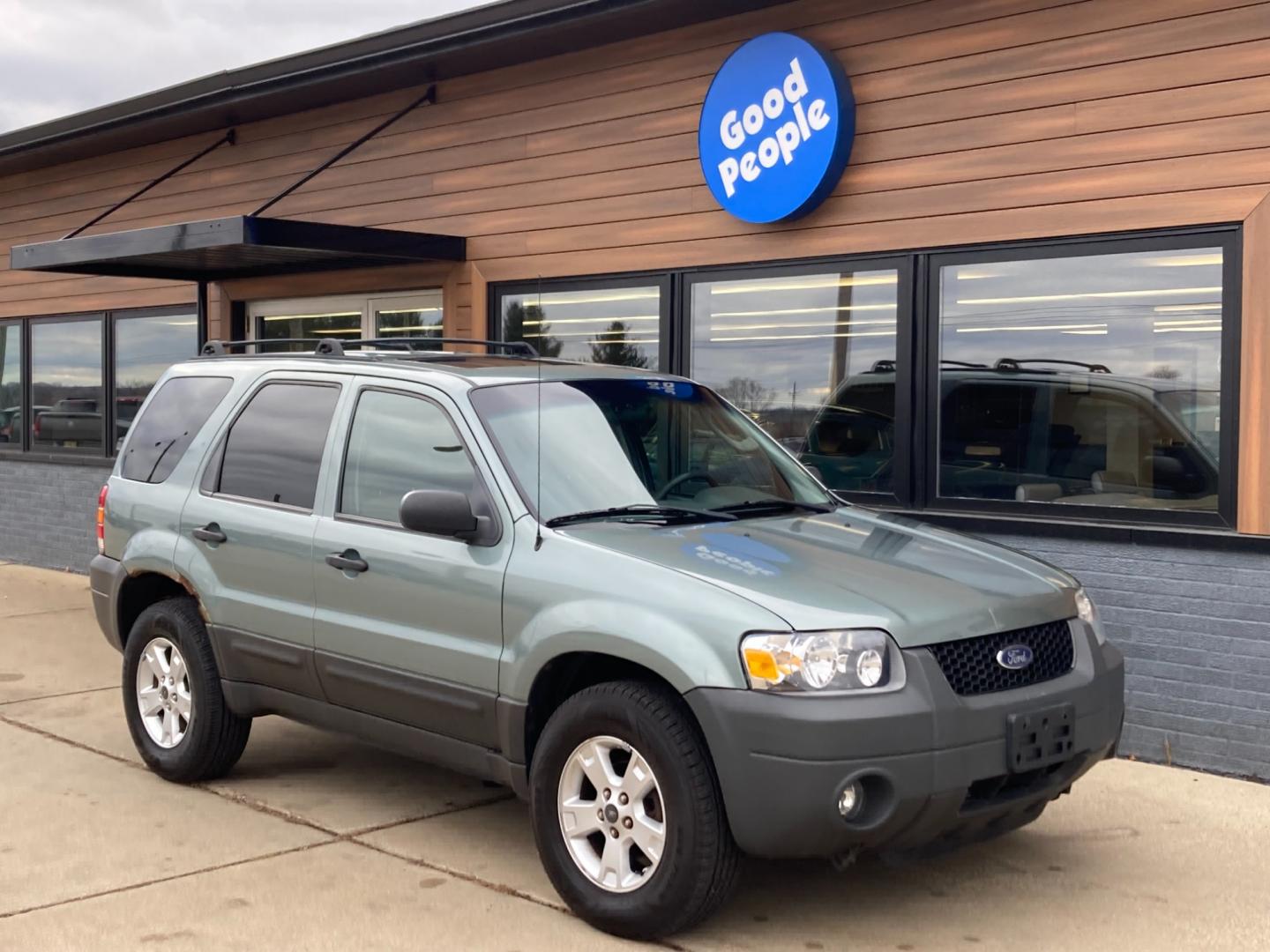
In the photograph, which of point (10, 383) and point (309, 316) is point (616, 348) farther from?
point (10, 383)

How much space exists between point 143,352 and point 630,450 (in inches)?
366

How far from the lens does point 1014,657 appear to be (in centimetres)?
445

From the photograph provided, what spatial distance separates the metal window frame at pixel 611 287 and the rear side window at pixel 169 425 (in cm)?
259

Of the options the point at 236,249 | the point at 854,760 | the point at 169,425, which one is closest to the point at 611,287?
the point at 236,249

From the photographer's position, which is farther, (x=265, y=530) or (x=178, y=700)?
(x=178, y=700)

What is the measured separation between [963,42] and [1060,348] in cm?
177

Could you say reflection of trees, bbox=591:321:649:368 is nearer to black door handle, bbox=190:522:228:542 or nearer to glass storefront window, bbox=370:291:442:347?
glass storefront window, bbox=370:291:442:347

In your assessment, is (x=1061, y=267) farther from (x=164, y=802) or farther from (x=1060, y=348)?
(x=164, y=802)

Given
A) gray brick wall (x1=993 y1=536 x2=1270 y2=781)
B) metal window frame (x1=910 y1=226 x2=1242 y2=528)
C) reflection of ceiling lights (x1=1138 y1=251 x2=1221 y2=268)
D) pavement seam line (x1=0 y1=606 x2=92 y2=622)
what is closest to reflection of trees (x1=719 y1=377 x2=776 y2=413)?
metal window frame (x1=910 y1=226 x2=1242 y2=528)

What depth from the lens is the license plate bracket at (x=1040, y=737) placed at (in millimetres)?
4277

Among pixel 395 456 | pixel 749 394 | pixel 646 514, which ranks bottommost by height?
pixel 646 514

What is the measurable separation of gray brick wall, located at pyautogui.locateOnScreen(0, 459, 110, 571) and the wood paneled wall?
3.53m

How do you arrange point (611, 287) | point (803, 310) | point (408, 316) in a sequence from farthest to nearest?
point (408, 316)
point (611, 287)
point (803, 310)

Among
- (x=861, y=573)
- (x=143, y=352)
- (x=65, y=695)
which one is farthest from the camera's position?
(x=143, y=352)
